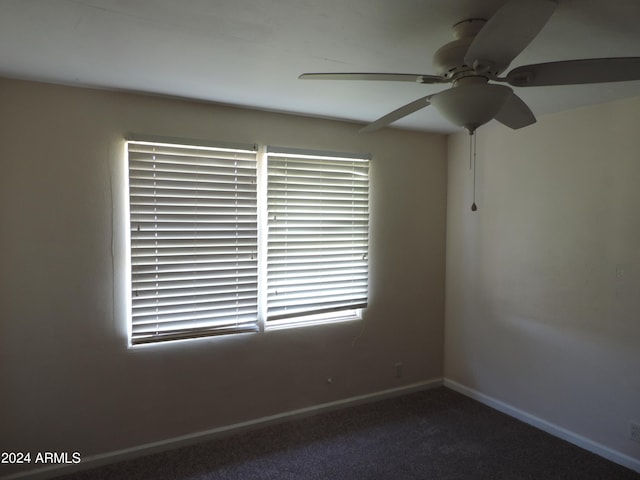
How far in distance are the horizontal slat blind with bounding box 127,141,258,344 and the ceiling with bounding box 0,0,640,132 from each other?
18.3 inches

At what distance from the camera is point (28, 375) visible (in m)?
2.29

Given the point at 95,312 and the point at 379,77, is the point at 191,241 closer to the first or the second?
the point at 95,312

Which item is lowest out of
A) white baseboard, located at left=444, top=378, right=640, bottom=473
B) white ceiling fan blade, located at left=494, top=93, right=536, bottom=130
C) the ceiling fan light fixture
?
white baseboard, located at left=444, top=378, right=640, bottom=473

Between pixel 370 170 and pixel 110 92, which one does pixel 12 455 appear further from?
pixel 370 170

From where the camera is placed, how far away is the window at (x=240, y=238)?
2531 millimetres

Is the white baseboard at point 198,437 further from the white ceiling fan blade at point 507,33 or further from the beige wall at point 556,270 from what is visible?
the white ceiling fan blade at point 507,33

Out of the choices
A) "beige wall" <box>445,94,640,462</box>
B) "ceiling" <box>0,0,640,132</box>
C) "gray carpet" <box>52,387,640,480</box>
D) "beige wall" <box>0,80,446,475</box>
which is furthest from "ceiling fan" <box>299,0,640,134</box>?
"gray carpet" <box>52,387,640,480</box>

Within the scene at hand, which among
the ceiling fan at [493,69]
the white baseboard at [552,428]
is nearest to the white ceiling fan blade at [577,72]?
the ceiling fan at [493,69]

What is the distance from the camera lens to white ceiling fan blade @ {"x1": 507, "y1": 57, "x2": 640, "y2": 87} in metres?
1.27

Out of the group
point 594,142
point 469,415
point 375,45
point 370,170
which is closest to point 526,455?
point 469,415

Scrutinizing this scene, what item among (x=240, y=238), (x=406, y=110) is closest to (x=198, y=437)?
(x=240, y=238)

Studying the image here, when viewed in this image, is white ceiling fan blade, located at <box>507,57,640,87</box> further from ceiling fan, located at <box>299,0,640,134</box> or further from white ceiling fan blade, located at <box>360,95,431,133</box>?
white ceiling fan blade, located at <box>360,95,431,133</box>

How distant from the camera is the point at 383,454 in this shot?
2.62 meters

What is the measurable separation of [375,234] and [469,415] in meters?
1.62
